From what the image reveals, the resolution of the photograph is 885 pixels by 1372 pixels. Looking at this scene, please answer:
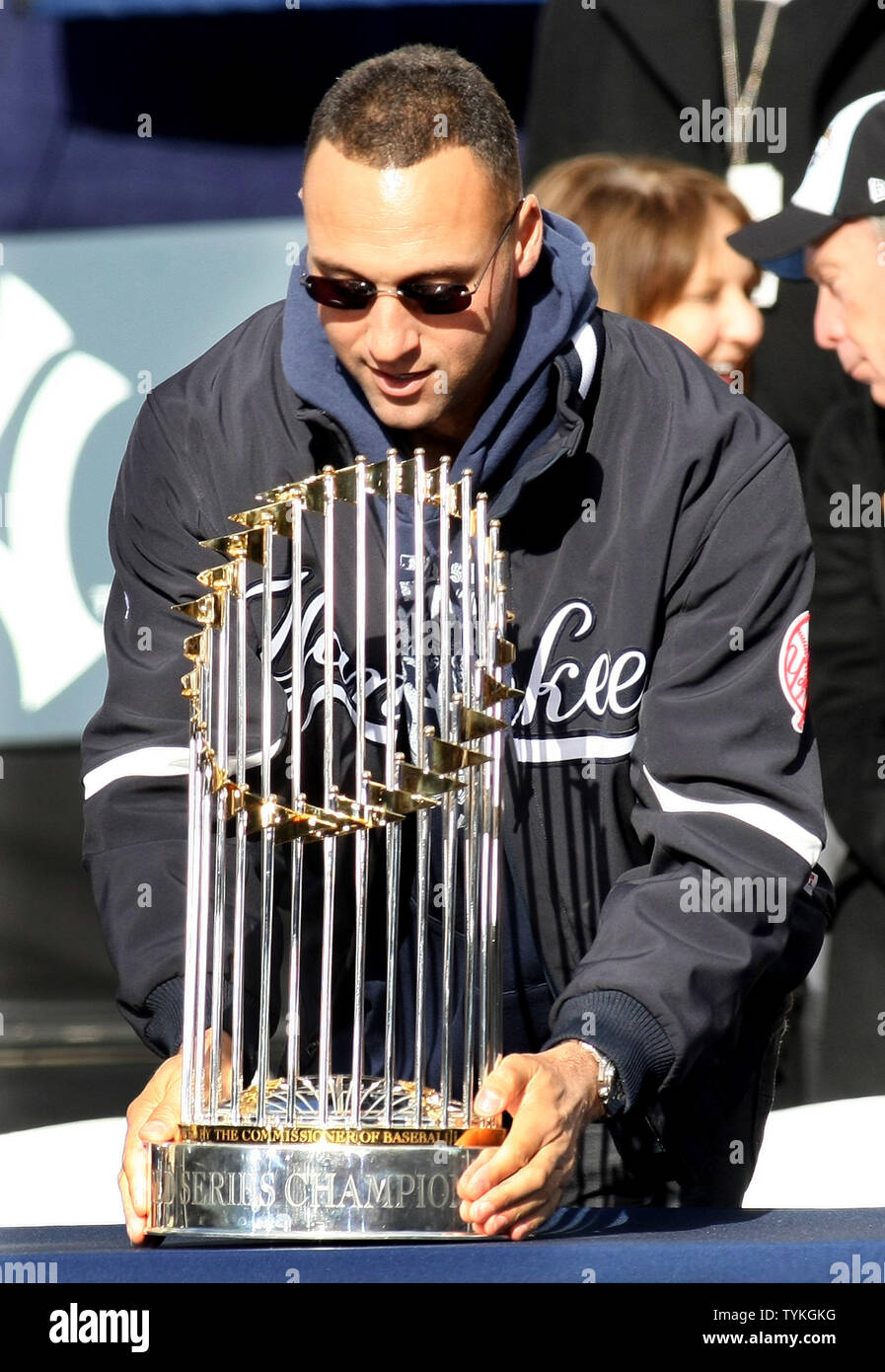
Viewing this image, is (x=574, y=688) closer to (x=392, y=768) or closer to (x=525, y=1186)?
(x=392, y=768)

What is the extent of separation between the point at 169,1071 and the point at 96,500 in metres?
2.10

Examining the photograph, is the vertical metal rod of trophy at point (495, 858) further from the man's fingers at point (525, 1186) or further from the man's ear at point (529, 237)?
the man's ear at point (529, 237)

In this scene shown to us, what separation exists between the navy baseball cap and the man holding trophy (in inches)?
41.2

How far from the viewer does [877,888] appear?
3.40 meters

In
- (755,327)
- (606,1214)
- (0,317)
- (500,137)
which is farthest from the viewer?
(0,317)

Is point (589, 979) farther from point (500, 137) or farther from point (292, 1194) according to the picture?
point (500, 137)

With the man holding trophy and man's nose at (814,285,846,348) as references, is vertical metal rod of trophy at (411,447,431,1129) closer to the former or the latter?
the man holding trophy

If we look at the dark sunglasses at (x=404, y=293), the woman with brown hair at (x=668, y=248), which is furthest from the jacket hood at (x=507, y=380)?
the woman with brown hair at (x=668, y=248)

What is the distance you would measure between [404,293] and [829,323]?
1.57m

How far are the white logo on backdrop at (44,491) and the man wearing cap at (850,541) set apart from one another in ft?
4.01

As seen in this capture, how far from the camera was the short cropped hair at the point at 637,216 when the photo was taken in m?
3.13
